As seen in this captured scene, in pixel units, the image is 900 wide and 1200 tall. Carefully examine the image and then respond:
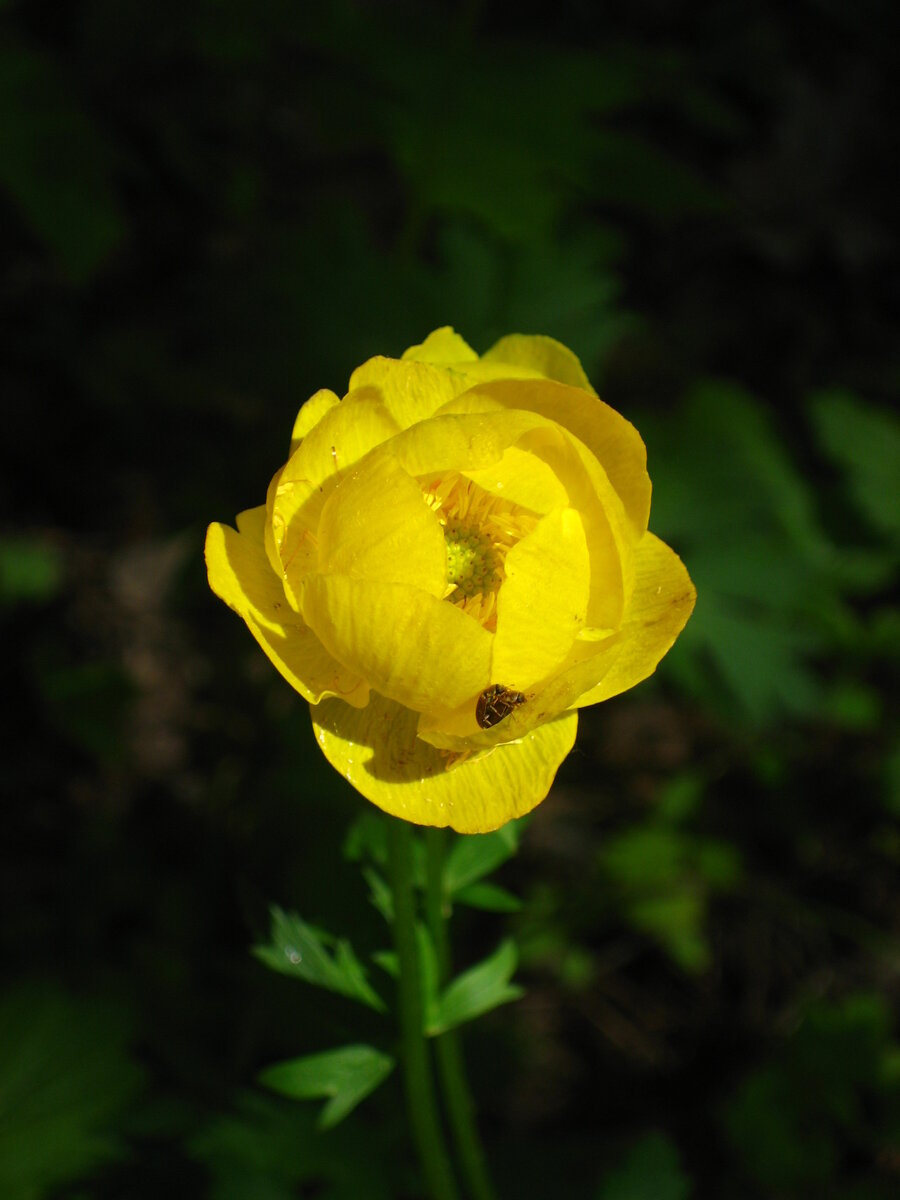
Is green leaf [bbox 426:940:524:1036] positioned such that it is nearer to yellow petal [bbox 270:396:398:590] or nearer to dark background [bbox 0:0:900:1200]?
dark background [bbox 0:0:900:1200]

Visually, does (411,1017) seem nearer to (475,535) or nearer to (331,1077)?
(331,1077)

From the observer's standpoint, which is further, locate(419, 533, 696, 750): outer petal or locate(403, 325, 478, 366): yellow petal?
locate(403, 325, 478, 366): yellow petal

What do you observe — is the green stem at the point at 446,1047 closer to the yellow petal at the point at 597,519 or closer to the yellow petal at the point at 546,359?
the yellow petal at the point at 597,519

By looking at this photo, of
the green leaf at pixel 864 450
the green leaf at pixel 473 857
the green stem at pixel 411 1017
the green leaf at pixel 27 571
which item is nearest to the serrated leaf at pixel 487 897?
the green leaf at pixel 473 857

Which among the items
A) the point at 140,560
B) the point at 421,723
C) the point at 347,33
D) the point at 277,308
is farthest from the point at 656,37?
the point at 421,723

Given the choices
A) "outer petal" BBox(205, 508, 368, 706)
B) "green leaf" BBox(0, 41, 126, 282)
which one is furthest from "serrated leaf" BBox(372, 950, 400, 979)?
"green leaf" BBox(0, 41, 126, 282)

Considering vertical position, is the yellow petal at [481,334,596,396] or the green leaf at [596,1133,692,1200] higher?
the yellow petal at [481,334,596,396]
